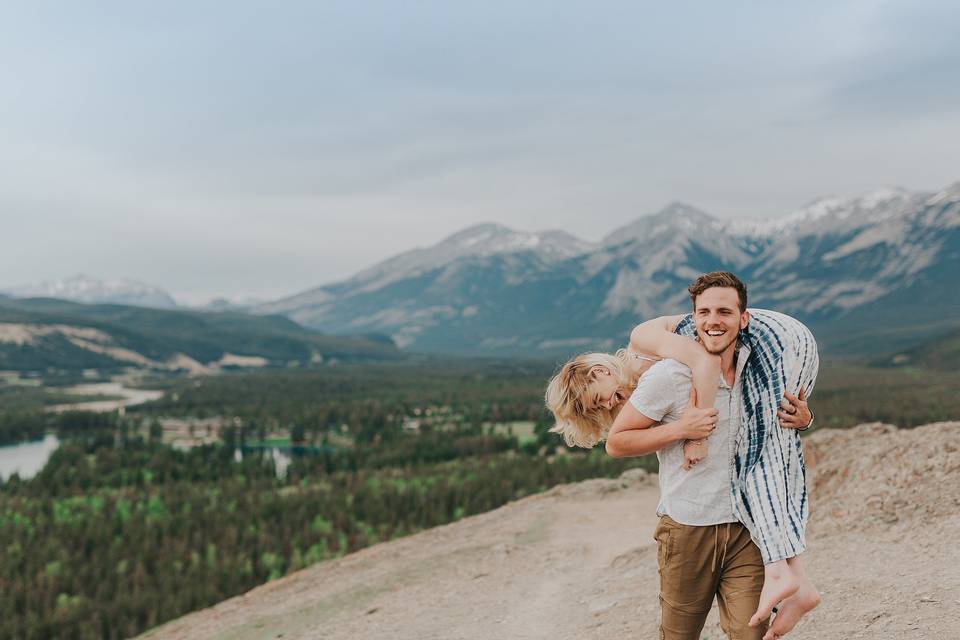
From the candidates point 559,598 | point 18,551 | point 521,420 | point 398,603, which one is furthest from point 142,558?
point 521,420

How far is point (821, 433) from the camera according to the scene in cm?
2392

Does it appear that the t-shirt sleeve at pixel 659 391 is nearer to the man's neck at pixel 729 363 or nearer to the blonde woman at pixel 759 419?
the blonde woman at pixel 759 419

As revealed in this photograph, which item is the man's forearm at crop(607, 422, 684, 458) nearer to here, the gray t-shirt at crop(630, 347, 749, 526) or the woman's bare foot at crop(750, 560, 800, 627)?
the gray t-shirt at crop(630, 347, 749, 526)

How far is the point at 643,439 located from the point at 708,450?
18.7 inches

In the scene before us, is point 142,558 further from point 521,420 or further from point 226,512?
point 521,420

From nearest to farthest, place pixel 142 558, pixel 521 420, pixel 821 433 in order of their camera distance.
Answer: pixel 821 433
pixel 142 558
pixel 521 420

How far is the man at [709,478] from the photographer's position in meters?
4.59

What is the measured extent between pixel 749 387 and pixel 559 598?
1058 centimetres

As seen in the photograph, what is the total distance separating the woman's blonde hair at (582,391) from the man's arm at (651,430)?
296 mm

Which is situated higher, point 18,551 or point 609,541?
point 609,541

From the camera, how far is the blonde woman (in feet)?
15.0

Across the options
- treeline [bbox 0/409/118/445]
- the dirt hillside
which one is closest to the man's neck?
the dirt hillside

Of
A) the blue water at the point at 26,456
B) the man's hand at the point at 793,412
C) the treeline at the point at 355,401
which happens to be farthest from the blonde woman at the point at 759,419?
the treeline at the point at 355,401

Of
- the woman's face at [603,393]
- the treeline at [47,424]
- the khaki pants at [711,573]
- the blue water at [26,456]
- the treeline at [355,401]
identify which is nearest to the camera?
the khaki pants at [711,573]
